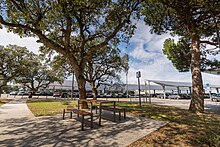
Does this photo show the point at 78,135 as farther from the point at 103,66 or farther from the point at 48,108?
the point at 103,66

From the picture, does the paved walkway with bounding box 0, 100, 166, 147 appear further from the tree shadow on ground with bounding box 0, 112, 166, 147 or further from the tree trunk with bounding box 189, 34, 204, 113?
the tree trunk with bounding box 189, 34, 204, 113

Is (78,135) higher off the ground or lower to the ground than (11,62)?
lower

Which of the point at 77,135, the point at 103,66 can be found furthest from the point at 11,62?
the point at 77,135

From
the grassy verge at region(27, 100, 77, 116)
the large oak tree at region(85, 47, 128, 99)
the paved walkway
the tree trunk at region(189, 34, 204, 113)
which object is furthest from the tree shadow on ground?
the large oak tree at region(85, 47, 128, 99)

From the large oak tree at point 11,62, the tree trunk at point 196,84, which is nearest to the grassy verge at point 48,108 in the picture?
the tree trunk at point 196,84

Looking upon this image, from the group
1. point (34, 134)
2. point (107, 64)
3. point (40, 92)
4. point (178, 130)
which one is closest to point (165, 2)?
point (178, 130)

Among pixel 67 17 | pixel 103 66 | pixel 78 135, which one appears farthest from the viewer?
pixel 103 66

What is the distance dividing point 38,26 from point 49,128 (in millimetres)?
5853

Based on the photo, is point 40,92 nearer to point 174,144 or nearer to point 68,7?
point 68,7

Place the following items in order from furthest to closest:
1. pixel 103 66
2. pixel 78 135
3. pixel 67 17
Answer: pixel 103 66, pixel 67 17, pixel 78 135

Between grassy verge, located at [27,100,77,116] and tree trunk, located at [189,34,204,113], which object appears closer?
grassy verge, located at [27,100,77,116]

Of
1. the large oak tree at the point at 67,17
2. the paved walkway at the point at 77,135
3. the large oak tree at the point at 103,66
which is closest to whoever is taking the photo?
the paved walkway at the point at 77,135

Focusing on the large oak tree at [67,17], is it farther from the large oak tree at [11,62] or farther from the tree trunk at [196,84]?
the large oak tree at [11,62]

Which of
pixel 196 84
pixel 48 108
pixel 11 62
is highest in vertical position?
pixel 11 62
